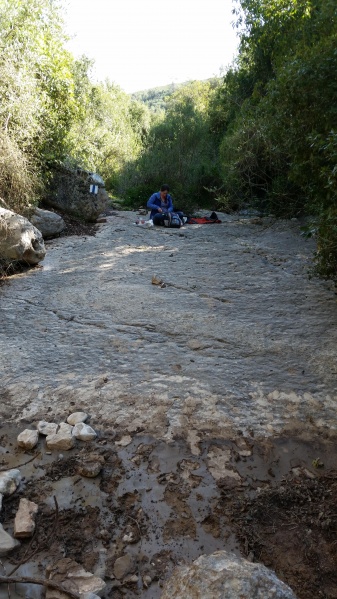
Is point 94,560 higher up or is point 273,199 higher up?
point 273,199

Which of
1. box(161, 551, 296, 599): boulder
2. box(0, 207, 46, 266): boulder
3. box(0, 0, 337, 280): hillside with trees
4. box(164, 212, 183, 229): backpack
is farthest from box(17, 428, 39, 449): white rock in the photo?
box(164, 212, 183, 229): backpack

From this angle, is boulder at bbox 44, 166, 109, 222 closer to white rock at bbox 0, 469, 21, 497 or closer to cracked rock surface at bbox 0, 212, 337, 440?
cracked rock surface at bbox 0, 212, 337, 440

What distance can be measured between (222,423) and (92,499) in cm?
105

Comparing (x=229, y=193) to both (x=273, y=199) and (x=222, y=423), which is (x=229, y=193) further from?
(x=222, y=423)

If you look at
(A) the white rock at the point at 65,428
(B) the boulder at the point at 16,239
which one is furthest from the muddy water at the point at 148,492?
(B) the boulder at the point at 16,239

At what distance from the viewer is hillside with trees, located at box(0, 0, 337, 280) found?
4.82 meters

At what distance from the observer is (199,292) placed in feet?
19.0

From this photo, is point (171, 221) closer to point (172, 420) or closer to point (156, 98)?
point (172, 420)

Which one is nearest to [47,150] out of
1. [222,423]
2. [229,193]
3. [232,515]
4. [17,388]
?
[229,193]

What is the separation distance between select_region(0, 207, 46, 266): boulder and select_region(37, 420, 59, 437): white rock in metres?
3.95

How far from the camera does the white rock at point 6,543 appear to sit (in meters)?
2.08

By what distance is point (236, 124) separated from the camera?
39.5 feet

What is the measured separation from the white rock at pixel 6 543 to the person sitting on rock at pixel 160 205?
29.6 feet

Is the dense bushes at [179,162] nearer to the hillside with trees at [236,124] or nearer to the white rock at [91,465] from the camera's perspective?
the hillside with trees at [236,124]
